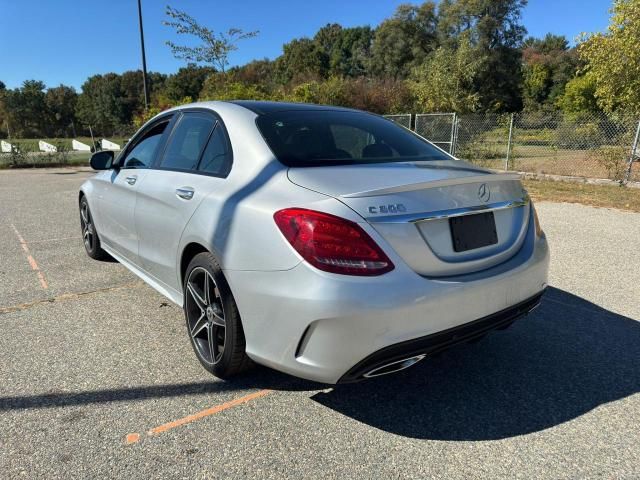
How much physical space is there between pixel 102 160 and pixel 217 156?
2.16m

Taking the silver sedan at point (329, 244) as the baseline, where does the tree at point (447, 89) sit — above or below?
above

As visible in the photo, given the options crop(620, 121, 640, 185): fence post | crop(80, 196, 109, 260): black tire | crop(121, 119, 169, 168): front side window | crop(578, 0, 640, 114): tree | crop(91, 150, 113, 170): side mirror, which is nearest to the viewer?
crop(121, 119, 169, 168): front side window

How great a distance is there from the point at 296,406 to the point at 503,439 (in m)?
1.02

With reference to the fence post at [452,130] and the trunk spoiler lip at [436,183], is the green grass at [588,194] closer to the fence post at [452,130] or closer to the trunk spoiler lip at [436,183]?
the fence post at [452,130]

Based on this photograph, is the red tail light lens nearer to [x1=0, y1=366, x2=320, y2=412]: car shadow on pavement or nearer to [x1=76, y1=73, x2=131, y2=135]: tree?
[x1=0, y1=366, x2=320, y2=412]: car shadow on pavement

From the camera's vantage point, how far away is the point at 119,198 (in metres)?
3.78

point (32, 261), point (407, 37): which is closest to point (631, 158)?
point (32, 261)

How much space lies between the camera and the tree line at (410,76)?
1531 cm

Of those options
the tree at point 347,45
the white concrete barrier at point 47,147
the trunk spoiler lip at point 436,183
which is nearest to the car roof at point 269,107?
the trunk spoiler lip at point 436,183

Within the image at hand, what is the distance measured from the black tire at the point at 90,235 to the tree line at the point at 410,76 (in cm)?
1224

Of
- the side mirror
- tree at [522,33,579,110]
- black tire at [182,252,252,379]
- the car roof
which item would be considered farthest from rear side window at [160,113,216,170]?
tree at [522,33,579,110]

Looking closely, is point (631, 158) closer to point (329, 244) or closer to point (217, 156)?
point (217, 156)

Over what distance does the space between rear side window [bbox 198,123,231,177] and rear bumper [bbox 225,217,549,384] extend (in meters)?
0.72

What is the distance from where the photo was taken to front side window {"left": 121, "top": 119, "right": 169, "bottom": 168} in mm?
3549
